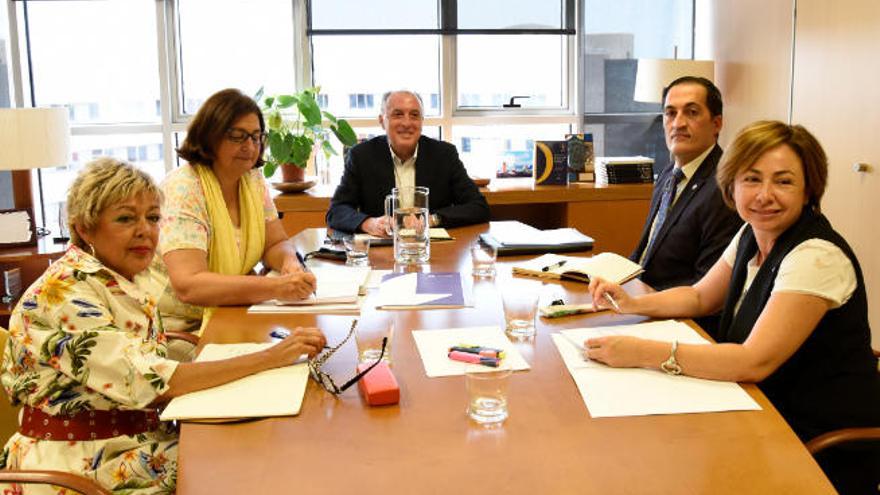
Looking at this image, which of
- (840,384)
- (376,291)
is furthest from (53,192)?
(840,384)

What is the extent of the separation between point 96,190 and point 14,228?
2.69m

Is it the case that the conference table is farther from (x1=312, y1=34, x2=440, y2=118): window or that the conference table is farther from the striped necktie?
(x1=312, y1=34, x2=440, y2=118): window

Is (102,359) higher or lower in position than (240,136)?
lower

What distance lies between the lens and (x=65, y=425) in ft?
4.99

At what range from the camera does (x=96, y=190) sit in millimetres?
1552

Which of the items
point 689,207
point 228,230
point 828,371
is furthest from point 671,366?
point 228,230

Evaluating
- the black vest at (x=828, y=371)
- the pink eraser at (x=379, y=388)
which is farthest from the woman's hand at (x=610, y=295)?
the pink eraser at (x=379, y=388)

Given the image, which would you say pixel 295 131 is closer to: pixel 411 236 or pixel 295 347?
pixel 411 236

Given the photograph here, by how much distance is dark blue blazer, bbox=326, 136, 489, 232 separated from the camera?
11.8ft

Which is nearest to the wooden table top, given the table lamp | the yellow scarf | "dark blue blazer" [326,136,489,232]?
"dark blue blazer" [326,136,489,232]

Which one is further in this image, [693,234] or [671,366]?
[693,234]

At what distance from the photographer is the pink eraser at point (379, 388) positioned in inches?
53.9

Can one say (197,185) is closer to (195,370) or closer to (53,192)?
(195,370)

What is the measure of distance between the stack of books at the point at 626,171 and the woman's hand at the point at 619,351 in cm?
318
